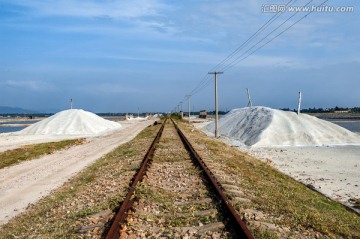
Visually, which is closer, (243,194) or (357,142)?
(243,194)

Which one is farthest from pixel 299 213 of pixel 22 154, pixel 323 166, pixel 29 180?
pixel 22 154

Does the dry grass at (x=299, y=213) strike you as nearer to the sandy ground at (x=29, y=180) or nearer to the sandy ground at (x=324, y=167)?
the sandy ground at (x=324, y=167)

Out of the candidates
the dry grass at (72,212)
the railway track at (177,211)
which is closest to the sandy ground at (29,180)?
the dry grass at (72,212)

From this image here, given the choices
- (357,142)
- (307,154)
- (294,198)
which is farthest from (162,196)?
(357,142)

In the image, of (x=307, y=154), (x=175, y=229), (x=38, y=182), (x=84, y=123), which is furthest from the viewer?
(x=84, y=123)

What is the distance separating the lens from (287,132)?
112 ft

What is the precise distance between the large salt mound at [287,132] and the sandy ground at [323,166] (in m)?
2.38

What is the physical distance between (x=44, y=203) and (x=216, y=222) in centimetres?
623

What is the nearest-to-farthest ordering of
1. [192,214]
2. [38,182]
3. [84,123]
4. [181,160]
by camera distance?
[192,214]
[38,182]
[181,160]
[84,123]

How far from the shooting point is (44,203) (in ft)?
37.0

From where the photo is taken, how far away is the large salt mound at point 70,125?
54.2 m

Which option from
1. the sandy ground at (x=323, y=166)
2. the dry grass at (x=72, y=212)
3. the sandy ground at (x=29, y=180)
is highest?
the dry grass at (x=72, y=212)

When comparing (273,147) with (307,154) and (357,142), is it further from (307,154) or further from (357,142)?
(357,142)

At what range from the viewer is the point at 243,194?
981 centimetres
